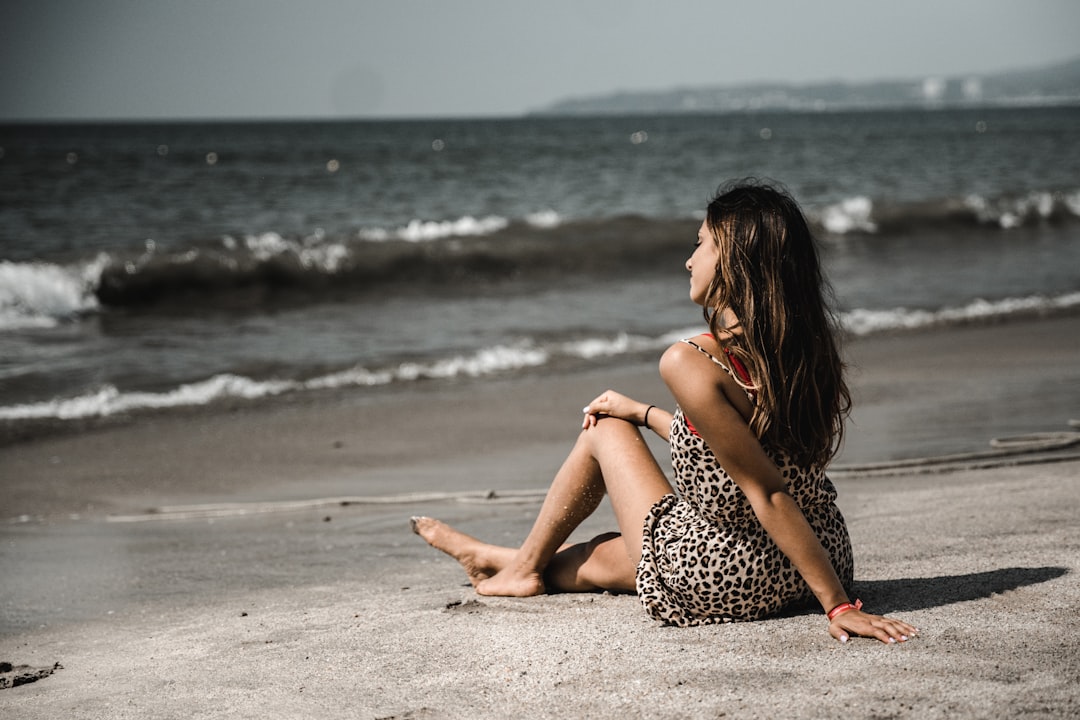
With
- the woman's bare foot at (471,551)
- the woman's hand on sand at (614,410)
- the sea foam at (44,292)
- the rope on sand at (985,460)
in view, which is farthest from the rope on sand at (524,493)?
the sea foam at (44,292)

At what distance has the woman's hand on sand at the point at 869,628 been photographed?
116 inches

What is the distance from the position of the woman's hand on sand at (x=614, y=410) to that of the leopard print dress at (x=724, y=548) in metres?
0.42

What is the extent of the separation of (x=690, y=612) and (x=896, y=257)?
14.6 metres

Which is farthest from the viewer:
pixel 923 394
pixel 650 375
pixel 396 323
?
pixel 396 323

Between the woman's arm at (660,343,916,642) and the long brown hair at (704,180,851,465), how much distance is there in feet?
0.27

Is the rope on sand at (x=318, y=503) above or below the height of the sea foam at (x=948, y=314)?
above

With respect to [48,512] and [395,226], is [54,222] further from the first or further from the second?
[48,512]

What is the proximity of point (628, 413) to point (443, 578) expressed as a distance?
3.83ft

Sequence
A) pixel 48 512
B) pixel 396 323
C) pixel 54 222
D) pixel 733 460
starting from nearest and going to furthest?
pixel 733 460
pixel 48 512
pixel 396 323
pixel 54 222

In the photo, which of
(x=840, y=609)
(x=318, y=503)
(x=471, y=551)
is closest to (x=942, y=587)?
(x=840, y=609)

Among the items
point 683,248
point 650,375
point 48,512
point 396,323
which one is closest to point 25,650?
point 48,512

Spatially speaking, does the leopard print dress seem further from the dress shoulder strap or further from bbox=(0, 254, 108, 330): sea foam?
bbox=(0, 254, 108, 330): sea foam

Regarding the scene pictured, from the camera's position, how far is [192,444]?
6934mm

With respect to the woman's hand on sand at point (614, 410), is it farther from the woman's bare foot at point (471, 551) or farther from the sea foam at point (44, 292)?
the sea foam at point (44, 292)
